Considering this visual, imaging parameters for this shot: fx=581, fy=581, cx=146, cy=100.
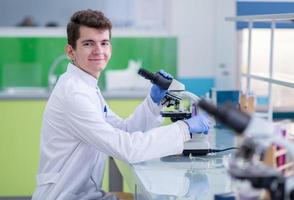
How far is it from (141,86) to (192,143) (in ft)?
7.84

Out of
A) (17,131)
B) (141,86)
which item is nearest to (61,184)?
(17,131)

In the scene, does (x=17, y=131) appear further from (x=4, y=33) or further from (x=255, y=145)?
(x=255, y=145)

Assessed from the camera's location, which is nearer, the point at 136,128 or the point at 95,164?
the point at 95,164

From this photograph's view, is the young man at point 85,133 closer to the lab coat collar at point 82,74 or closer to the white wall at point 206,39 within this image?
the lab coat collar at point 82,74

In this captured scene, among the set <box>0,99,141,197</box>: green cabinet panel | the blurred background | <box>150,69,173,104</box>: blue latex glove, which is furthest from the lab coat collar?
the blurred background

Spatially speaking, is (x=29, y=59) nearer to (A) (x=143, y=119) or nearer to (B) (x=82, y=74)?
(A) (x=143, y=119)

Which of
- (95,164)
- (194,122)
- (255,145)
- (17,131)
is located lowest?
(17,131)

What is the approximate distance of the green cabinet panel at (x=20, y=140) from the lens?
427cm

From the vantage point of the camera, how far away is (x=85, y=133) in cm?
211

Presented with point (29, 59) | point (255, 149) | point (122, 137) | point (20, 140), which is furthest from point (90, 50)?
point (29, 59)

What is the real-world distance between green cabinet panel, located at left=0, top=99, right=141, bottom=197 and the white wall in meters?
0.71

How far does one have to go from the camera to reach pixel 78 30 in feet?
7.39

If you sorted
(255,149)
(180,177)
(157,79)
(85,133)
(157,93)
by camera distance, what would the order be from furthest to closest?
(157,93)
(157,79)
(85,133)
(180,177)
(255,149)

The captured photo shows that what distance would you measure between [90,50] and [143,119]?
51 centimetres
